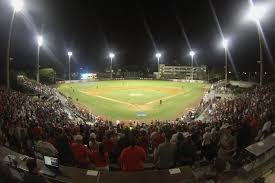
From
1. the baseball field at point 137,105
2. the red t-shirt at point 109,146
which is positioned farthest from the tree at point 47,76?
the red t-shirt at point 109,146

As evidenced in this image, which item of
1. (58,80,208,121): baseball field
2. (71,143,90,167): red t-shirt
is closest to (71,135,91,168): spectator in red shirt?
(71,143,90,167): red t-shirt

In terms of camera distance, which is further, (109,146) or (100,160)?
(109,146)

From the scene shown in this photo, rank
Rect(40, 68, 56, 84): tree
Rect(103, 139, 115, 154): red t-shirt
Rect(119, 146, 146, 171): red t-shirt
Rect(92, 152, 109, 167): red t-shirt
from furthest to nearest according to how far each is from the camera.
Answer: Rect(40, 68, 56, 84): tree → Rect(103, 139, 115, 154): red t-shirt → Rect(92, 152, 109, 167): red t-shirt → Rect(119, 146, 146, 171): red t-shirt

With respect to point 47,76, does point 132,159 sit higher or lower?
lower

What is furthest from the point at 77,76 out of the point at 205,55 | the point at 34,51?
the point at 205,55

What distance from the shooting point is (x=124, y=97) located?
5550 cm

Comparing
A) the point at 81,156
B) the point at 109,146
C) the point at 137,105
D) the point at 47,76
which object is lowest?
the point at 137,105

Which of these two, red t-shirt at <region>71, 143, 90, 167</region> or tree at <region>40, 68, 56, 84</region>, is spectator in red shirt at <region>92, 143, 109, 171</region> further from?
tree at <region>40, 68, 56, 84</region>

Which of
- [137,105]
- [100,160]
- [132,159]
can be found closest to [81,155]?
[100,160]

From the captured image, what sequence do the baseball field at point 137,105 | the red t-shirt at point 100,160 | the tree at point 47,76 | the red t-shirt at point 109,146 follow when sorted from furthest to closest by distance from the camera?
the tree at point 47,76
the baseball field at point 137,105
the red t-shirt at point 109,146
the red t-shirt at point 100,160

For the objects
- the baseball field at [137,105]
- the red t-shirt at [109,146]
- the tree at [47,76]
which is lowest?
the baseball field at [137,105]

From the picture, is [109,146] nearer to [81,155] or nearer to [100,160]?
[100,160]

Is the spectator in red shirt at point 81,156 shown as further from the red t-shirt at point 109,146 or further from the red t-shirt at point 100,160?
the red t-shirt at point 109,146

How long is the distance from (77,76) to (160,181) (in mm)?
86174
